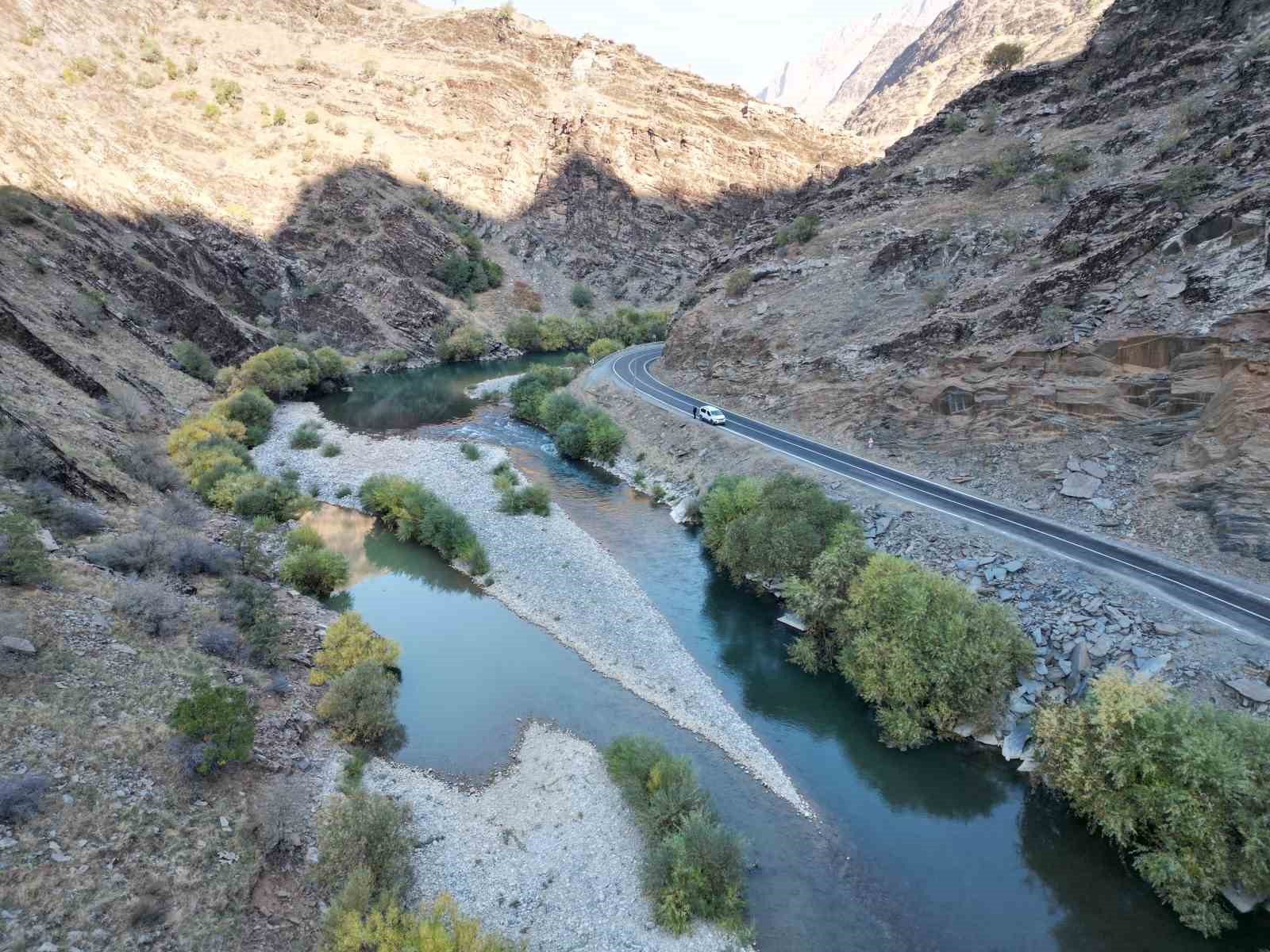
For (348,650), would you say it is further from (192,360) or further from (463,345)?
(463,345)

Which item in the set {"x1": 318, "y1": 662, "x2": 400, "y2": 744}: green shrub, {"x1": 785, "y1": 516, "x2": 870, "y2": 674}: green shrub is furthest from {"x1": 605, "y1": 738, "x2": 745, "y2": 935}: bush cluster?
{"x1": 785, "y1": 516, "x2": 870, "y2": 674}: green shrub

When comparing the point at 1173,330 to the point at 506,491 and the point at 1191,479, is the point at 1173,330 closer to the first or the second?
the point at 1191,479

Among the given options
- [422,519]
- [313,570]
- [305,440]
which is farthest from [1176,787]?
[305,440]

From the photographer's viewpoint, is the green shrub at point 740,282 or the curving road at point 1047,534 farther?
the green shrub at point 740,282

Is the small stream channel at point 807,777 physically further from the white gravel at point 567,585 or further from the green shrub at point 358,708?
the green shrub at point 358,708

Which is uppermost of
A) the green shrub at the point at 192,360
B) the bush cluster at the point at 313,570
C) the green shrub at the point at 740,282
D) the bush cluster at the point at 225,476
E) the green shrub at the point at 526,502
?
the green shrub at the point at 740,282

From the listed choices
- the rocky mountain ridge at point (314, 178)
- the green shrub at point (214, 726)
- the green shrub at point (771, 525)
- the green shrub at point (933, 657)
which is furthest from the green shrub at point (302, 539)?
the green shrub at point (933, 657)
